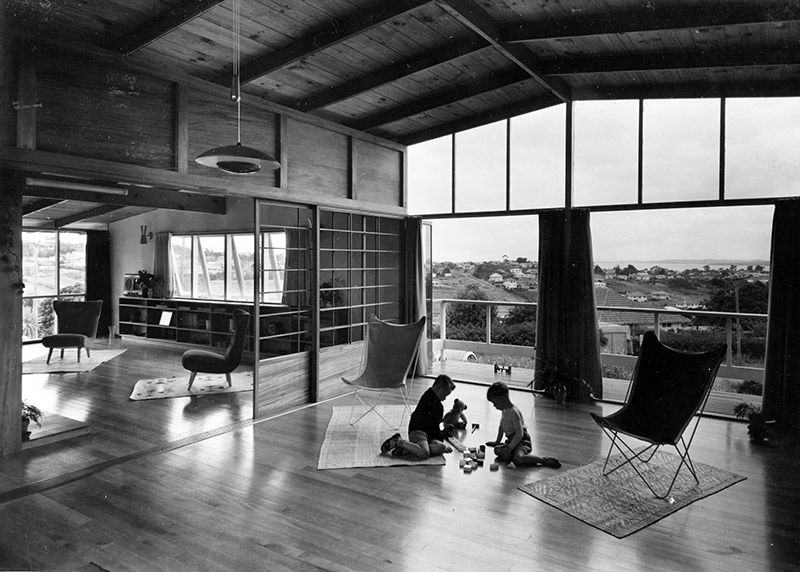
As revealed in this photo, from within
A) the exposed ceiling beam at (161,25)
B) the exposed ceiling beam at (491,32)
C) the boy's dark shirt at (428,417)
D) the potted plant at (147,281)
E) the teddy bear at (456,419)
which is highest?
the exposed ceiling beam at (491,32)

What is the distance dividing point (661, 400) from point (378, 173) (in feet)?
13.4

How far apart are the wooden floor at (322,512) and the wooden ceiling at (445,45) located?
2.76m

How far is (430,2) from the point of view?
12.2 ft

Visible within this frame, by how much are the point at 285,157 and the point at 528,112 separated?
278cm

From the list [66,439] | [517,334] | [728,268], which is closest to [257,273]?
[66,439]

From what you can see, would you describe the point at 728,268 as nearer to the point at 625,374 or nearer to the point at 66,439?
the point at 625,374

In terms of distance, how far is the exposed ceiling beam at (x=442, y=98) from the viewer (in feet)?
17.8

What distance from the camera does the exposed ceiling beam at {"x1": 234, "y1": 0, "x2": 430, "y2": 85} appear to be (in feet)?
12.4

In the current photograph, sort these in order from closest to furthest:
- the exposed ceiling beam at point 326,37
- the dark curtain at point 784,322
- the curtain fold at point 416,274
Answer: the exposed ceiling beam at point 326,37
the dark curtain at point 784,322
the curtain fold at point 416,274

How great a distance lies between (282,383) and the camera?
5.40 m

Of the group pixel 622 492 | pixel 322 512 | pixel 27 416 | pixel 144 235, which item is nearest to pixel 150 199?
pixel 144 235

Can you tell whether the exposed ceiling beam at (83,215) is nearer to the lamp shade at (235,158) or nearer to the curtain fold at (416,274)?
the lamp shade at (235,158)

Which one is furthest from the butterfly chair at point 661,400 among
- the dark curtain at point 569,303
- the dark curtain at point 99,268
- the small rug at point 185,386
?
the dark curtain at point 99,268

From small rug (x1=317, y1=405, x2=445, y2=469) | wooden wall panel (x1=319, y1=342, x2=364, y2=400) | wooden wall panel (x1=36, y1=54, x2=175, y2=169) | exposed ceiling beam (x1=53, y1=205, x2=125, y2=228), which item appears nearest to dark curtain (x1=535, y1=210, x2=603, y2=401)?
small rug (x1=317, y1=405, x2=445, y2=469)
